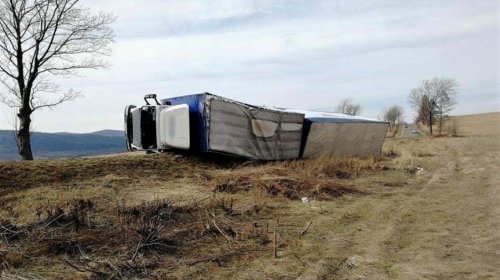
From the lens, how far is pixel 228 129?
1220 centimetres

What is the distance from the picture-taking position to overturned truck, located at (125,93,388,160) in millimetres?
12047

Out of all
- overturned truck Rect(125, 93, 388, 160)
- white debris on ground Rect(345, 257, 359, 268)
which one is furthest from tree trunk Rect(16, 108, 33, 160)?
white debris on ground Rect(345, 257, 359, 268)

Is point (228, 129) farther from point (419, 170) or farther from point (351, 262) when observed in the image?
point (351, 262)

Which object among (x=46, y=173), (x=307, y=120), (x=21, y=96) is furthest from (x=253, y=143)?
(x=21, y=96)

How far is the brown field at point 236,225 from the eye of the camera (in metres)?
4.48

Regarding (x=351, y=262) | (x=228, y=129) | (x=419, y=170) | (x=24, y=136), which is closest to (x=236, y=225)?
(x=351, y=262)

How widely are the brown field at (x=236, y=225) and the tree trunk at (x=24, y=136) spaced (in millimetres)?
7308

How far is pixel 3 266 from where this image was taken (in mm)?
4449

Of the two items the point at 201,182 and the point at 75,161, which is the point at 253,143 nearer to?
the point at 201,182

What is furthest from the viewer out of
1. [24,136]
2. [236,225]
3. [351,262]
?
[24,136]

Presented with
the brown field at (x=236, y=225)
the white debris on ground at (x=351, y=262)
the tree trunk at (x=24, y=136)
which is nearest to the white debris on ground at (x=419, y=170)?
the brown field at (x=236, y=225)

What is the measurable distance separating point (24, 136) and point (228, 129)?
872cm

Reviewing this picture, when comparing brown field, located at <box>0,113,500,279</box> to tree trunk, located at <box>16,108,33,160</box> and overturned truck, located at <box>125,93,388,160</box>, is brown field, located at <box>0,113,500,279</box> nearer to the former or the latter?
overturned truck, located at <box>125,93,388,160</box>

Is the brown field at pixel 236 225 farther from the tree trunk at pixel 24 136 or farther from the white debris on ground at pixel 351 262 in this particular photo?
the tree trunk at pixel 24 136
